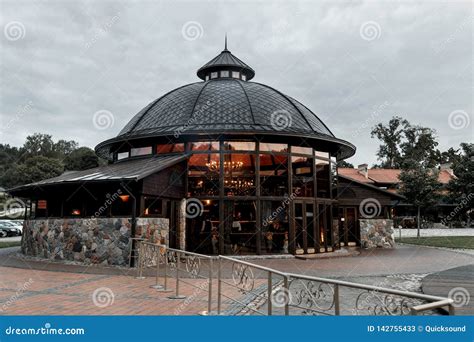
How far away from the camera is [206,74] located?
60.8 ft

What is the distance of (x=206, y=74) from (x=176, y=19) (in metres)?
5.75

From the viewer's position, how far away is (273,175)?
1320 centimetres

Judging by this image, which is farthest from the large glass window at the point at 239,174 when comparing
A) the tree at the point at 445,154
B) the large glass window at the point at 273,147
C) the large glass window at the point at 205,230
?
the tree at the point at 445,154

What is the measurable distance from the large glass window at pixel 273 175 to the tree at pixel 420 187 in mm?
15458

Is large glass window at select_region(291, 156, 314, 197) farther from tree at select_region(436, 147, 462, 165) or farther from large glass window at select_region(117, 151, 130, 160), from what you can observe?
tree at select_region(436, 147, 462, 165)

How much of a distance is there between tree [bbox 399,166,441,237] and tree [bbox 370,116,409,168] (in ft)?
80.0

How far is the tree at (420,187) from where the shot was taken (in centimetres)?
2472

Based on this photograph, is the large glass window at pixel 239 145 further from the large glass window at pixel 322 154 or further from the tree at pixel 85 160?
the tree at pixel 85 160

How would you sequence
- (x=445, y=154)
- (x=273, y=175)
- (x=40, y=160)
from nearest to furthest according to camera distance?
1. (x=273, y=175)
2. (x=40, y=160)
3. (x=445, y=154)

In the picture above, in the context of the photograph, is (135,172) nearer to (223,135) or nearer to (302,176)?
(223,135)

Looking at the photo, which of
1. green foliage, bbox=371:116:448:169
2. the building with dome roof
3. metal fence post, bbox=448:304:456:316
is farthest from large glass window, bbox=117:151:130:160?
green foliage, bbox=371:116:448:169

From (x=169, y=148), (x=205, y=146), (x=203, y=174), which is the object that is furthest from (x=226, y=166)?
(x=169, y=148)

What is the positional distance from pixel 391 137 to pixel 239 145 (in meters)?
41.9
